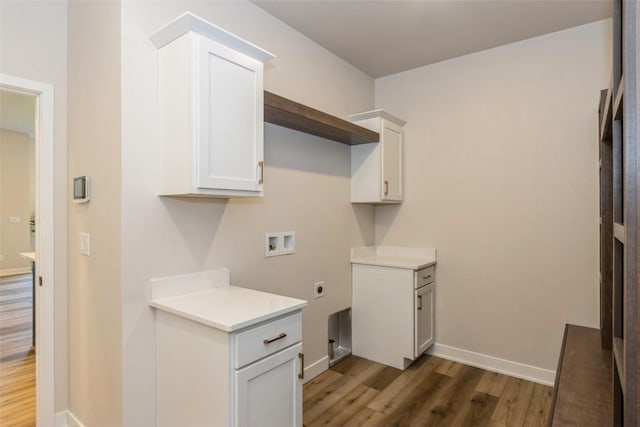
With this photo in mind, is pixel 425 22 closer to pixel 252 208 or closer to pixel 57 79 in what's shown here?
pixel 252 208

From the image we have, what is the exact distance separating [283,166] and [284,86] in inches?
22.2

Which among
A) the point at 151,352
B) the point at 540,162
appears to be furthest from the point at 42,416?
the point at 540,162

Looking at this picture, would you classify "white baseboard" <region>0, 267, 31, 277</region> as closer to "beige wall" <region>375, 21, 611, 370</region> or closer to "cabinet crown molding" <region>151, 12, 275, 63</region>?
"cabinet crown molding" <region>151, 12, 275, 63</region>

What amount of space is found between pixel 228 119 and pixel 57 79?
3.86 feet

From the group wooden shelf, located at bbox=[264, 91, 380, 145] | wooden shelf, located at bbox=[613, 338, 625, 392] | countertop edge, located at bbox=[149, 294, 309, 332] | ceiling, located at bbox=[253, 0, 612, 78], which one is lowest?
countertop edge, located at bbox=[149, 294, 309, 332]

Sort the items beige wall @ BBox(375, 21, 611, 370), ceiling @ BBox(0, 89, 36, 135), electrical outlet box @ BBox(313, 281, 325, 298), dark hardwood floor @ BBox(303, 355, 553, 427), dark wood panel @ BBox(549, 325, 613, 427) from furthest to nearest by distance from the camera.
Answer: ceiling @ BBox(0, 89, 36, 135), electrical outlet box @ BBox(313, 281, 325, 298), beige wall @ BBox(375, 21, 611, 370), dark hardwood floor @ BBox(303, 355, 553, 427), dark wood panel @ BBox(549, 325, 613, 427)

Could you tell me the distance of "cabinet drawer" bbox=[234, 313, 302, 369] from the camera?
4.71ft

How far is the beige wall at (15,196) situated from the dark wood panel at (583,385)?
833 centimetres

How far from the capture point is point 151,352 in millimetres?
1778

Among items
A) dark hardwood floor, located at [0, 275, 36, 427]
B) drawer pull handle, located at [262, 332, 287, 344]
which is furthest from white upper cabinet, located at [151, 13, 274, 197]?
dark hardwood floor, located at [0, 275, 36, 427]

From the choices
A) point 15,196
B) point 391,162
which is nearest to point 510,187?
point 391,162

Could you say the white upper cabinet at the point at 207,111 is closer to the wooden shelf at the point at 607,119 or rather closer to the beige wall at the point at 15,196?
the wooden shelf at the point at 607,119

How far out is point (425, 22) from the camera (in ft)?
8.27

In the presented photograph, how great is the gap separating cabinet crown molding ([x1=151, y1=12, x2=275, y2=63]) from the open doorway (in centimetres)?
238
